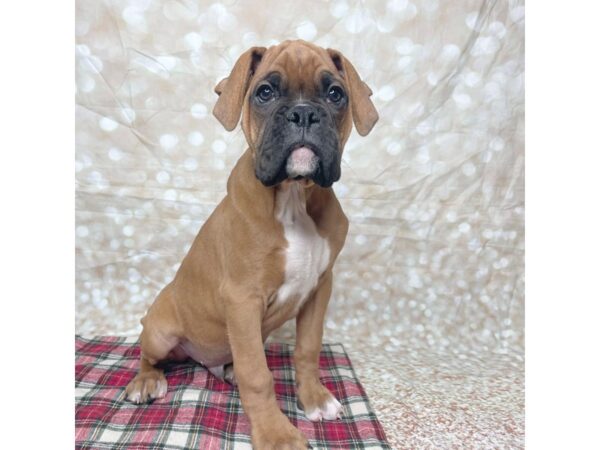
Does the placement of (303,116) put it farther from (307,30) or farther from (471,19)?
(471,19)

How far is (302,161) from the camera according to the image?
90.7 inches

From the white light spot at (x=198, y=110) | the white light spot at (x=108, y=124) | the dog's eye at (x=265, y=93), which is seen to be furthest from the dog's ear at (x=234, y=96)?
the white light spot at (x=108, y=124)

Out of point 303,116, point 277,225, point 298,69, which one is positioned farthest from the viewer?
point 277,225

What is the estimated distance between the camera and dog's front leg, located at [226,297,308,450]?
8.27 feet

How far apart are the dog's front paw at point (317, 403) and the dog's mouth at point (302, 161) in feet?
3.82

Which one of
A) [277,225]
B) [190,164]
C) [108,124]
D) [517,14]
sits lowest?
[277,225]

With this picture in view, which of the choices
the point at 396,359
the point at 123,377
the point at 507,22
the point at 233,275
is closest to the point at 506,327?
the point at 396,359

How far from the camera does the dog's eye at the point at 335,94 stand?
8.07 feet

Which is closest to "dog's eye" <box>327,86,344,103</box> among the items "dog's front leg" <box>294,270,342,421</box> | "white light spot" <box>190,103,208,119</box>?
"dog's front leg" <box>294,270,342,421</box>

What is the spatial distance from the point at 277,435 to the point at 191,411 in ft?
1.82

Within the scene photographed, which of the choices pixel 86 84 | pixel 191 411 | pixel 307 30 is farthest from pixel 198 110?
pixel 191 411

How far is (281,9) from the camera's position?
149 inches

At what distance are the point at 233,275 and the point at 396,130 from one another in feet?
5.91

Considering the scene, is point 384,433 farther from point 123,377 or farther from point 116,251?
point 116,251
